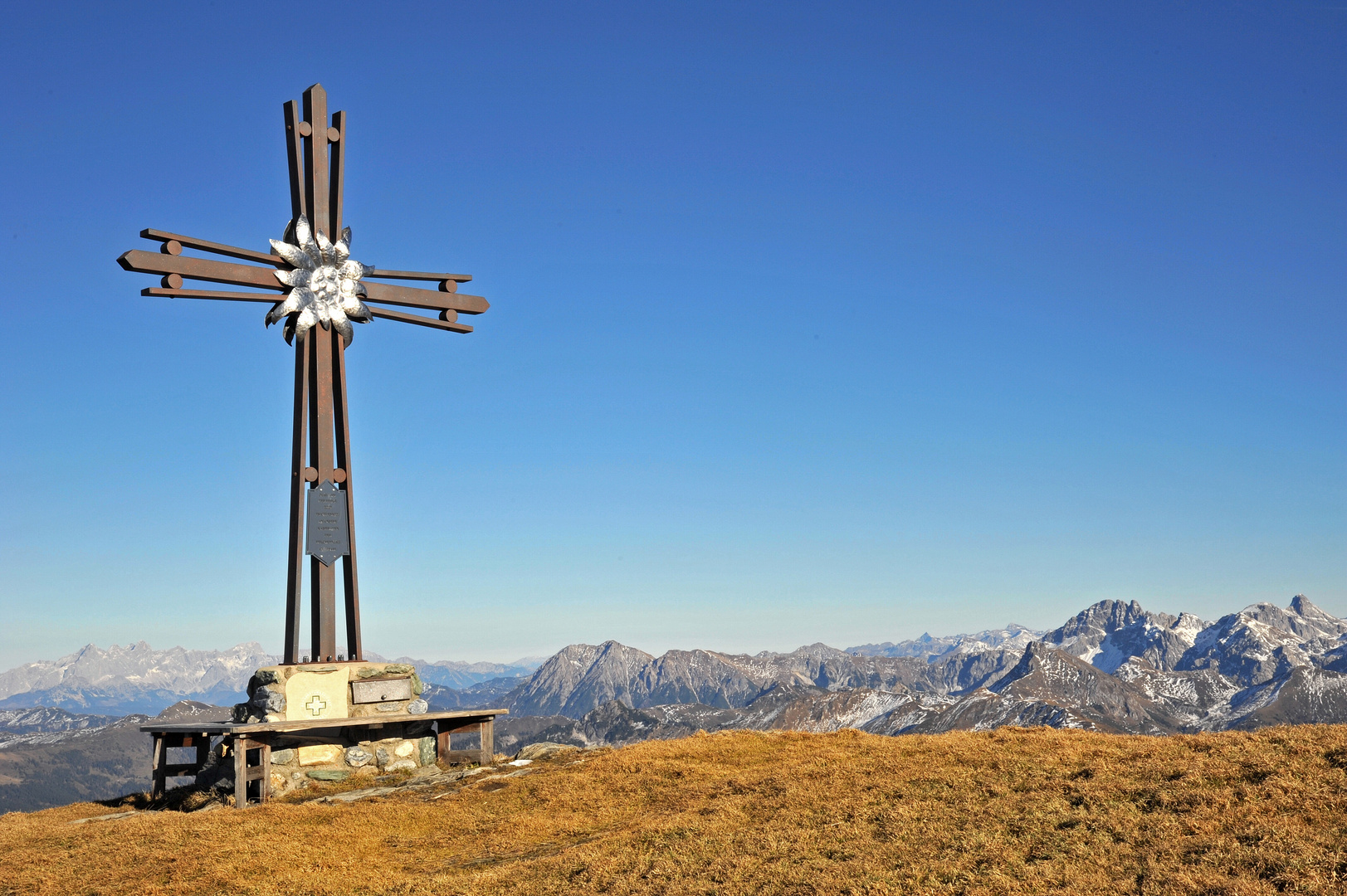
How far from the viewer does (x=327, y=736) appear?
27797 mm

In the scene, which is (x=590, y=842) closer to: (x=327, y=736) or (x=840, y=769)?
(x=840, y=769)

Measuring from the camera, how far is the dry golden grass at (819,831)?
13859mm

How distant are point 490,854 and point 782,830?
5.54m

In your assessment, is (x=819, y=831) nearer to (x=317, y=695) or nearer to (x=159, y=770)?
(x=317, y=695)

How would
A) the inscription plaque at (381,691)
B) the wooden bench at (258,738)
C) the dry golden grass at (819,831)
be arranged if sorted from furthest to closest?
the inscription plaque at (381,691) → the wooden bench at (258,738) → the dry golden grass at (819,831)

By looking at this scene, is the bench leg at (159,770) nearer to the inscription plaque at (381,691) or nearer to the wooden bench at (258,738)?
the wooden bench at (258,738)

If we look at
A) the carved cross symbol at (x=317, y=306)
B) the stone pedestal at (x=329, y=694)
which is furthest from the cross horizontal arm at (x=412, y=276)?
the stone pedestal at (x=329, y=694)

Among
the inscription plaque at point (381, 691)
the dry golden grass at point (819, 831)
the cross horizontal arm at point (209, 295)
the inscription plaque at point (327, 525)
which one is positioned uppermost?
the cross horizontal arm at point (209, 295)

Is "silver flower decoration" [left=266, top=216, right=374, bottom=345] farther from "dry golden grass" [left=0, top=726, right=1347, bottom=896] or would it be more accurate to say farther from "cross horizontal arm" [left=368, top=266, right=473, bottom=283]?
"dry golden grass" [left=0, top=726, right=1347, bottom=896]

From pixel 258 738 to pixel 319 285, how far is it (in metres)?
13.2

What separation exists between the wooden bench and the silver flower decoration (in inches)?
451

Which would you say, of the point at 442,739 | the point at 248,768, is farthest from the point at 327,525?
the point at 442,739

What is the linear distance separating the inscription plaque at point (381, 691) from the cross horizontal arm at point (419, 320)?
11.2m

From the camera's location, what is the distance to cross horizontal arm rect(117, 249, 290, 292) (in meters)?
25.8
